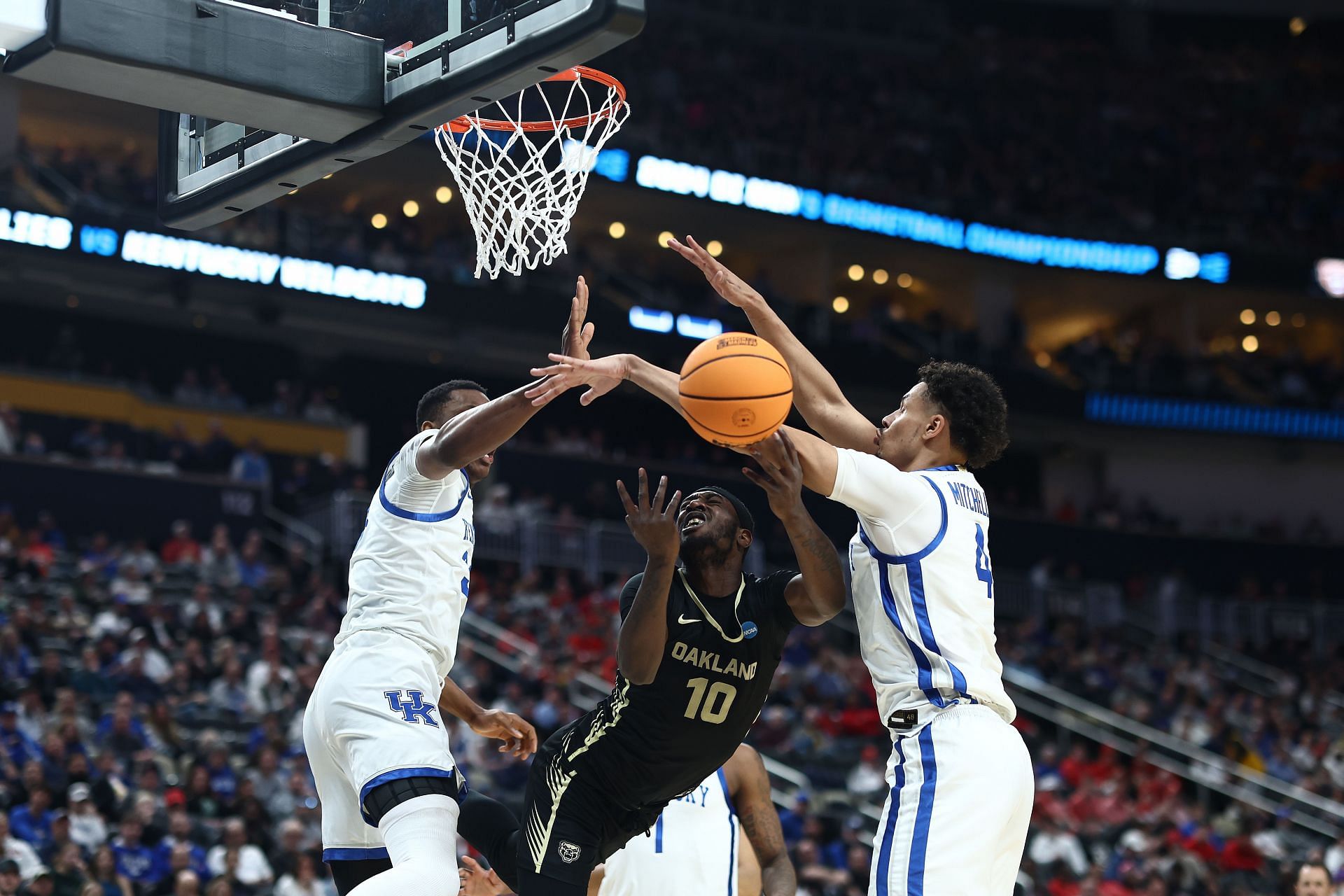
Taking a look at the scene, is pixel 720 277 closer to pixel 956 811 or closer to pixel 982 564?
pixel 982 564

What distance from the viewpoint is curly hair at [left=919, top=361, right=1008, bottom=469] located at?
5.61 metres

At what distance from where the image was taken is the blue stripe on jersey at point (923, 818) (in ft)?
16.1

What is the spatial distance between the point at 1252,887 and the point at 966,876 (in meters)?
12.4

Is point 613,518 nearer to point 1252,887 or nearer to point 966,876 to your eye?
point 1252,887

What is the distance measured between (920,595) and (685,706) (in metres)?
1.15

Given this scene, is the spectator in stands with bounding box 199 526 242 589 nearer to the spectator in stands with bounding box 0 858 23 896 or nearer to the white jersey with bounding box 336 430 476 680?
the spectator in stands with bounding box 0 858 23 896

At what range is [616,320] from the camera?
982 inches

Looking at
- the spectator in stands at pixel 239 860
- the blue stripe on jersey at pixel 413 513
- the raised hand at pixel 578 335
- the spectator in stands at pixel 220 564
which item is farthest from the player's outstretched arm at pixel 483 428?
the spectator in stands at pixel 220 564

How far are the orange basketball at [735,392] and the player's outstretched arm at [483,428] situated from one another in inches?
17.4

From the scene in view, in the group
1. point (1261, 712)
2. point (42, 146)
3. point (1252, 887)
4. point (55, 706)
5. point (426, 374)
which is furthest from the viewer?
point (426, 374)

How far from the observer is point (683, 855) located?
271 inches

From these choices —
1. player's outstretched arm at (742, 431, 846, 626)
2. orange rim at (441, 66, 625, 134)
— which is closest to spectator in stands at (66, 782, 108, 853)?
orange rim at (441, 66, 625, 134)

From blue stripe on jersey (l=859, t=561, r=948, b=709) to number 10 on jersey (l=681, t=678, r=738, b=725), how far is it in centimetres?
89

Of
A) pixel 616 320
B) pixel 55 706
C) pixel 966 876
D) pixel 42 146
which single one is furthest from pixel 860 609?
pixel 42 146
